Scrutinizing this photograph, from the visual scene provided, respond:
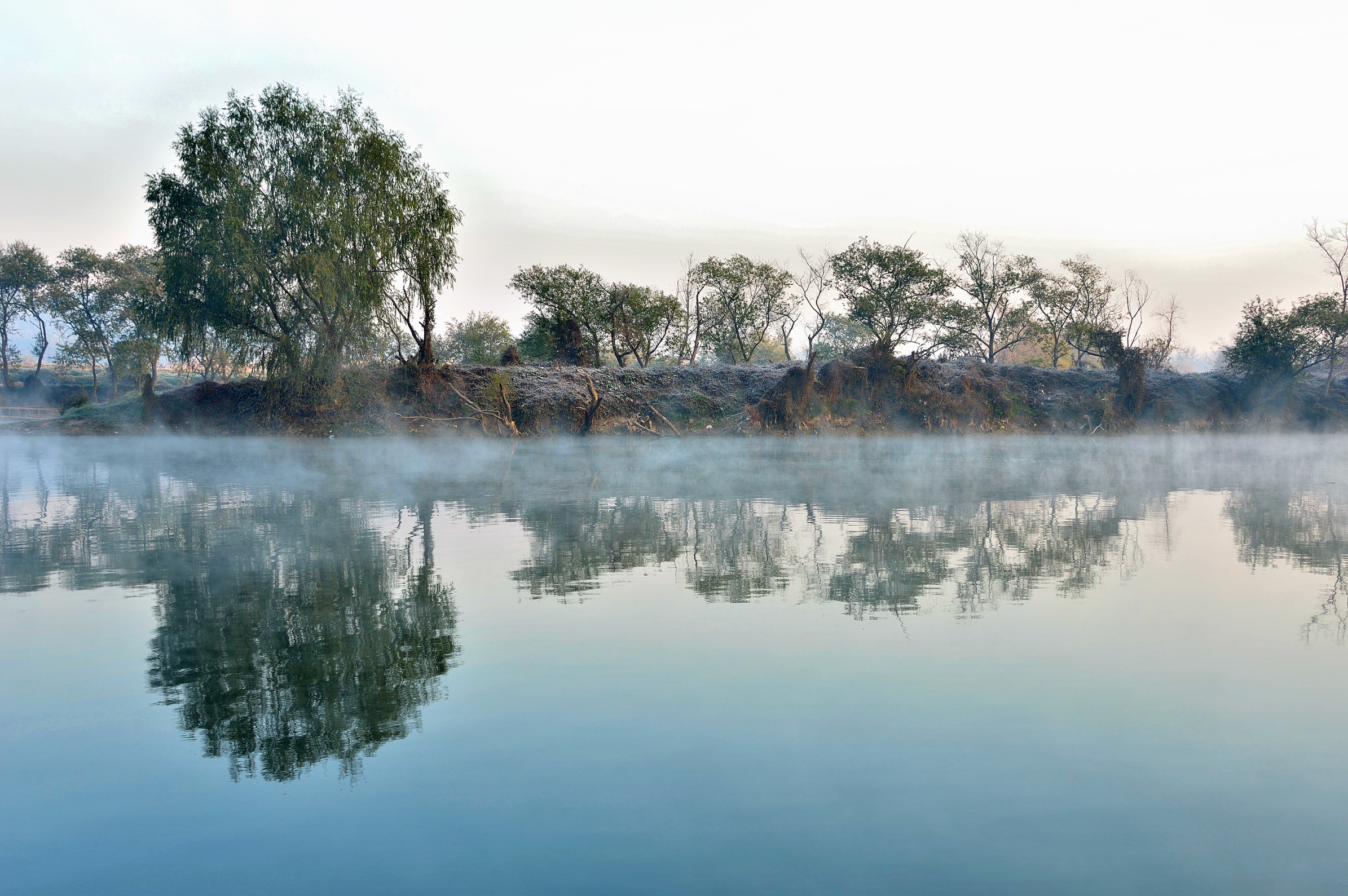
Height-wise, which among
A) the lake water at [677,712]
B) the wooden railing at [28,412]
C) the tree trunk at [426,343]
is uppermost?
the tree trunk at [426,343]

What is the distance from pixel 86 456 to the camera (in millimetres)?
31781

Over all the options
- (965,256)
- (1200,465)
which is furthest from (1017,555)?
(965,256)

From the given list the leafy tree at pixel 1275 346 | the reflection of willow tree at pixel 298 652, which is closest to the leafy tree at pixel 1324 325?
the leafy tree at pixel 1275 346

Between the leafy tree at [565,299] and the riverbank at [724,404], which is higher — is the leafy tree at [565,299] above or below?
above

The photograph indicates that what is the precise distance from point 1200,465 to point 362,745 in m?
27.7

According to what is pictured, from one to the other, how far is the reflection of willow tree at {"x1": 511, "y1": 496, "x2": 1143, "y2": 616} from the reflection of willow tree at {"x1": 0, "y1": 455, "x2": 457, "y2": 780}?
1.72 metres

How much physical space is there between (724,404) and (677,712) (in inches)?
1882

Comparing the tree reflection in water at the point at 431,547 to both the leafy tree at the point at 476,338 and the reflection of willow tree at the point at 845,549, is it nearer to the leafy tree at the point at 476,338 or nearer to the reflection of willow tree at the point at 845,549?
the reflection of willow tree at the point at 845,549

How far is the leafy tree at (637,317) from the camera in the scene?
2721 inches

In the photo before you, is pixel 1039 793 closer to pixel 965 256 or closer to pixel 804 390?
pixel 804 390

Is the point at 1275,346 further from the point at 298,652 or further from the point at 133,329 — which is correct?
the point at 133,329

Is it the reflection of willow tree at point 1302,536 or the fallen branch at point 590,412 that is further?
the fallen branch at point 590,412

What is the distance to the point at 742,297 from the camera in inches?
2948

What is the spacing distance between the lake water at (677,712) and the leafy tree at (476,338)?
257ft
